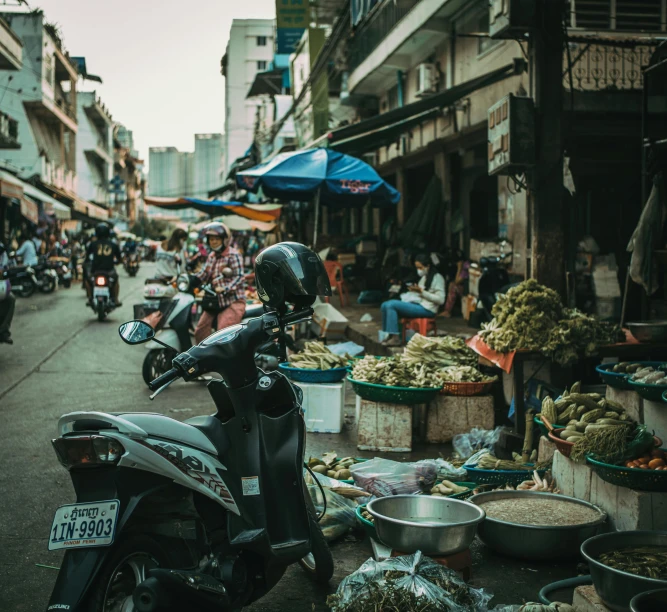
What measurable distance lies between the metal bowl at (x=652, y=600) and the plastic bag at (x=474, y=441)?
379 cm

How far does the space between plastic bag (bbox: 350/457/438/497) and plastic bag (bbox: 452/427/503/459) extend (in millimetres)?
1216

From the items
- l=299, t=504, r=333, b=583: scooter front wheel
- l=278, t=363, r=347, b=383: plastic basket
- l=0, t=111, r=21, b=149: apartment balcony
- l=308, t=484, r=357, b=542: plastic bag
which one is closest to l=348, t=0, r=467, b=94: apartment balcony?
l=278, t=363, r=347, b=383: plastic basket

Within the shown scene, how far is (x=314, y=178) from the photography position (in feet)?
44.1

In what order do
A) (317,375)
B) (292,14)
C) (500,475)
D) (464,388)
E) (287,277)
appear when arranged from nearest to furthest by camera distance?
1. (287,277)
2. (500,475)
3. (464,388)
4. (317,375)
5. (292,14)

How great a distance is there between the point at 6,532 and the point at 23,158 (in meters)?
43.0

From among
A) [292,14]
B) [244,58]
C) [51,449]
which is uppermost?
[244,58]

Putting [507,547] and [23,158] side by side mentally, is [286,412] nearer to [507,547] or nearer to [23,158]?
[507,547]

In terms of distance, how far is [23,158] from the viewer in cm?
4447

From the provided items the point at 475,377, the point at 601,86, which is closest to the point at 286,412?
the point at 475,377

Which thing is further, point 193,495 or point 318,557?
point 318,557

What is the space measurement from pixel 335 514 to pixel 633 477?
173cm

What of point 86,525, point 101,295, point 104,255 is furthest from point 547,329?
point 104,255

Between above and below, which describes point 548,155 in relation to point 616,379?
above

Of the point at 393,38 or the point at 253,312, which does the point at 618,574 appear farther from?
the point at 393,38
